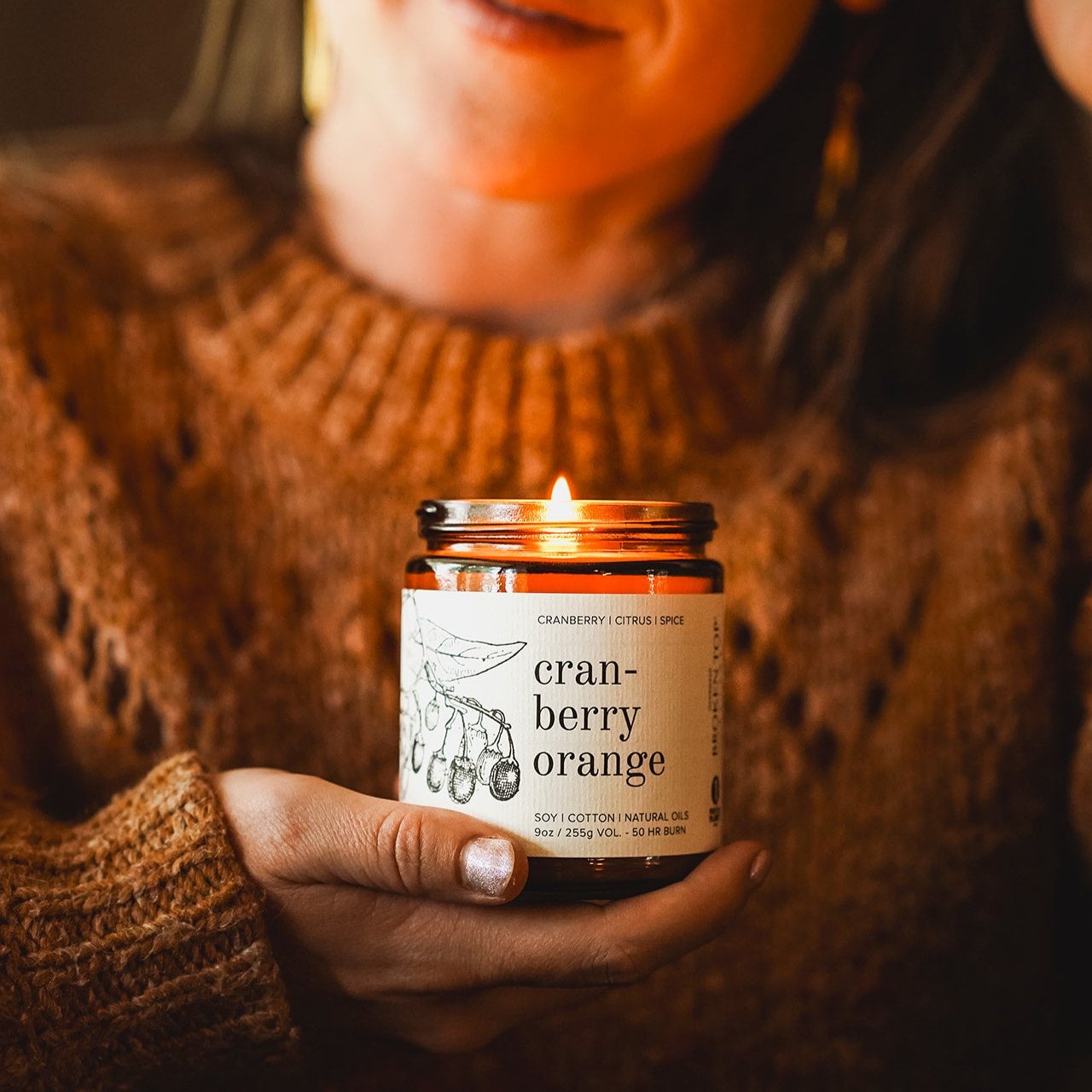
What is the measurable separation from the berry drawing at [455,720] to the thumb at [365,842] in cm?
2

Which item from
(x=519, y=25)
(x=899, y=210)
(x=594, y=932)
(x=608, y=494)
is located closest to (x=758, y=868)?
(x=594, y=932)

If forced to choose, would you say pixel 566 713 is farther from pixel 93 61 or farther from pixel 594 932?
pixel 93 61

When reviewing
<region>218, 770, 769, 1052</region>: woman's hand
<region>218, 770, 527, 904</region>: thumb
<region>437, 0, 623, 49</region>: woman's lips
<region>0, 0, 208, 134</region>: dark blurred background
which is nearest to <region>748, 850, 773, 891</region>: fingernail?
<region>218, 770, 769, 1052</region>: woman's hand

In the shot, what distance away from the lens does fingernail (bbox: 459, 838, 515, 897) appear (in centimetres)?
49

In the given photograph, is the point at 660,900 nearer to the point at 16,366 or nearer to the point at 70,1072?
the point at 70,1072

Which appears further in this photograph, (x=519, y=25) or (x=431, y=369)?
(x=431, y=369)

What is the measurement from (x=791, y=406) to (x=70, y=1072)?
0.67 meters

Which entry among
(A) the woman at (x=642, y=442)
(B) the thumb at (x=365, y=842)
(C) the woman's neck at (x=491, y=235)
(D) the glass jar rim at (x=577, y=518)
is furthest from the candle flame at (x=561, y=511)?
(C) the woman's neck at (x=491, y=235)

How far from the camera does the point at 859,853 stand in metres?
0.84

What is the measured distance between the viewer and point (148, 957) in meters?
0.58

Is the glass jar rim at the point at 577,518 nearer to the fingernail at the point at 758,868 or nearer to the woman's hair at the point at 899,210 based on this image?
the fingernail at the point at 758,868

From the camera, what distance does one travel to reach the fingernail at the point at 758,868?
1.83 feet

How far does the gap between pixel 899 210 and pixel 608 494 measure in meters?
0.35

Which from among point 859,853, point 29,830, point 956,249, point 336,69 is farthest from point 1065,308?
point 29,830
